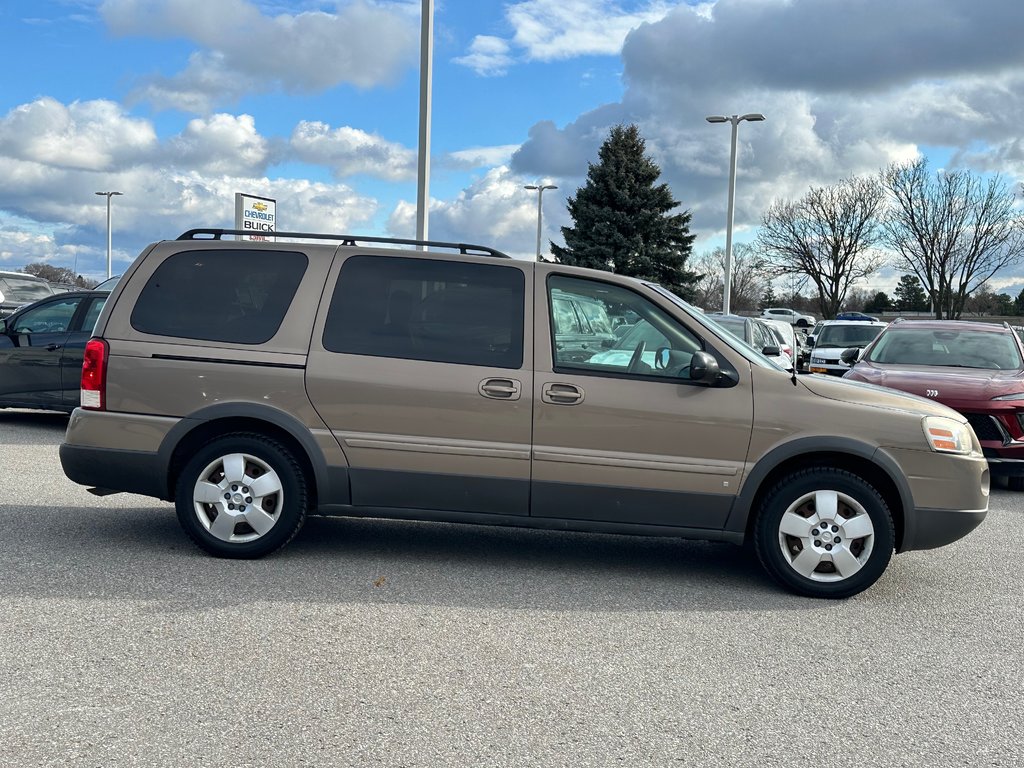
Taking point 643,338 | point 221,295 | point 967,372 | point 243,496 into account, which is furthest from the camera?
point 967,372

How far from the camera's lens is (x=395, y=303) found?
18.5ft

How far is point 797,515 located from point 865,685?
4.55 ft

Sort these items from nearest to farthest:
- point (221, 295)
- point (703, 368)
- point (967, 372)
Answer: point (703, 368)
point (221, 295)
point (967, 372)

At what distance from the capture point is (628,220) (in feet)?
140

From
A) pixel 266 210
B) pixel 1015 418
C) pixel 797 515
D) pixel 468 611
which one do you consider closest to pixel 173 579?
pixel 468 611

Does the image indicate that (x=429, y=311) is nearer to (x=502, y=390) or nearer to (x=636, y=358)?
(x=502, y=390)

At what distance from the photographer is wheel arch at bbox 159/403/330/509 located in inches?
219

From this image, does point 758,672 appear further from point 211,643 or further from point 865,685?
point 211,643

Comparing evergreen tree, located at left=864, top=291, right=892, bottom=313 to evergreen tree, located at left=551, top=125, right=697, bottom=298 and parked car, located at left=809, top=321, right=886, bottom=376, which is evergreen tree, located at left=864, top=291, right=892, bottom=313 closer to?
evergreen tree, located at left=551, top=125, right=697, bottom=298

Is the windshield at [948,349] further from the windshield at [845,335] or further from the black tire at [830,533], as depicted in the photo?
the windshield at [845,335]

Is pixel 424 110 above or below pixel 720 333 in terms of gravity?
above

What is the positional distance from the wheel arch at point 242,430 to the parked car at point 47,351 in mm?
6014

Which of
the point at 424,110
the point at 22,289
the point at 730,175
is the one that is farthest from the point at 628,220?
the point at 424,110

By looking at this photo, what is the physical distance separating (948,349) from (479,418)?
749 centimetres
